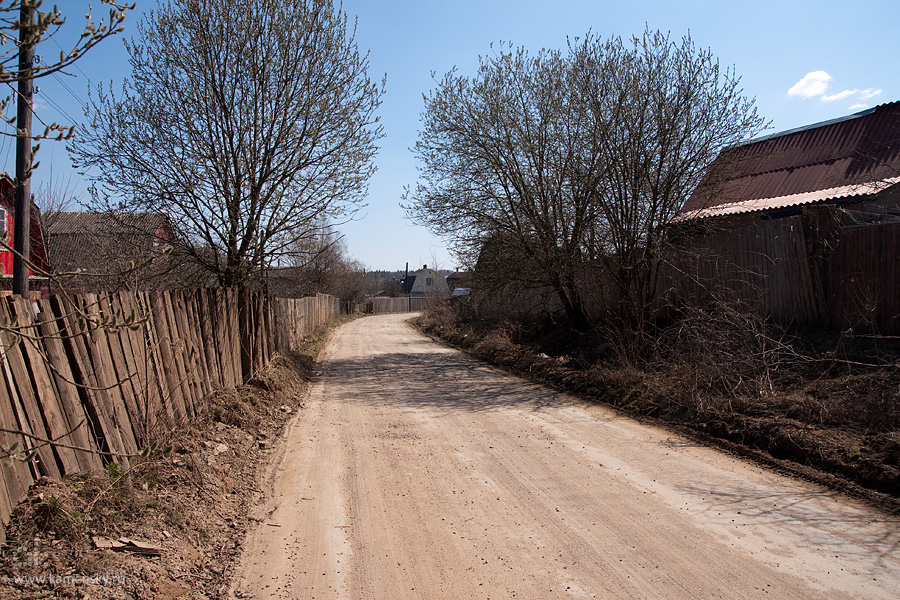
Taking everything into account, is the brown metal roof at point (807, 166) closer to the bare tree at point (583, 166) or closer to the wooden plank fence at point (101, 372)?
the bare tree at point (583, 166)

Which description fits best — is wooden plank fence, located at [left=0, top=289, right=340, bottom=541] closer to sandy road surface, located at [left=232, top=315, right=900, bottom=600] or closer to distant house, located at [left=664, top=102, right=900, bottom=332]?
sandy road surface, located at [left=232, top=315, right=900, bottom=600]

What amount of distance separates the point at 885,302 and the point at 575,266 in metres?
6.60

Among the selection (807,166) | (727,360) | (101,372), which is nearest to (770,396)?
(727,360)

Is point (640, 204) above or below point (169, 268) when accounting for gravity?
above

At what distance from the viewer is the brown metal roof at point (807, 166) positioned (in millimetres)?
12852

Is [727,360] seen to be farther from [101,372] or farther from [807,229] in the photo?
[101,372]

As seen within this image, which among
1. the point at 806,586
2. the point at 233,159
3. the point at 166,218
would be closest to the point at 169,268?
the point at 166,218

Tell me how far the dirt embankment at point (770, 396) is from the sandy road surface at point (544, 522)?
21.3 inches

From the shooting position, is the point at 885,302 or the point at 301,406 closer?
the point at 885,302

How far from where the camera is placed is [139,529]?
4.18 meters

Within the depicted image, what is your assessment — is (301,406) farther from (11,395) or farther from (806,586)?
(806,586)

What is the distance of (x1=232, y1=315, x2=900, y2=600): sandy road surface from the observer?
3.74 meters

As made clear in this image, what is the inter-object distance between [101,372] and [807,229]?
1075 centimetres

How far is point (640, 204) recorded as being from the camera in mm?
12680
